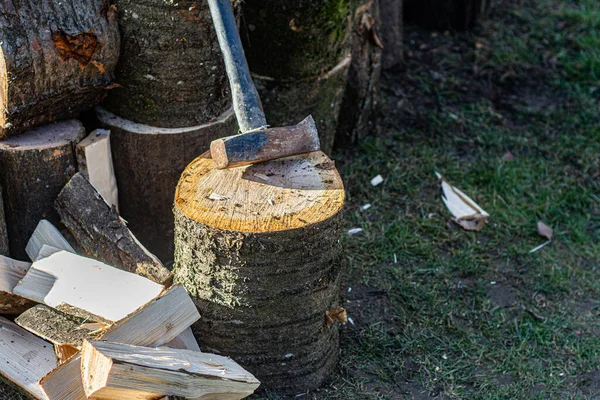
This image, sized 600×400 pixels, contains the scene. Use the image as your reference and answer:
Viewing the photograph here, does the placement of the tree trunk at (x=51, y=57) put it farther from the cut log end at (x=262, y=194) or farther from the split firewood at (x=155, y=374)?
the split firewood at (x=155, y=374)

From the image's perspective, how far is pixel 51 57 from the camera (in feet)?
8.79

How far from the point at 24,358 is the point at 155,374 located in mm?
676

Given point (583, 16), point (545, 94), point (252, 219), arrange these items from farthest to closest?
point (583, 16)
point (545, 94)
point (252, 219)

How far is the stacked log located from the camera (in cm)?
283

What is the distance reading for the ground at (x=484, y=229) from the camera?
9.43 feet

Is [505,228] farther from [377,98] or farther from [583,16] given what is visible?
[583,16]

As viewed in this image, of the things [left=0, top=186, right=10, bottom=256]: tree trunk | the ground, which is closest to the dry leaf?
the ground

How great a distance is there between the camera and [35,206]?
9.55 ft

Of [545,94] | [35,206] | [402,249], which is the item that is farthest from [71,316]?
[545,94]

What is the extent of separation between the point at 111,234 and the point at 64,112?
1.72 feet

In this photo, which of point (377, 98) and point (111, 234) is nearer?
point (111, 234)

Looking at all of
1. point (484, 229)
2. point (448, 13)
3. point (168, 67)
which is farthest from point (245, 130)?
point (448, 13)

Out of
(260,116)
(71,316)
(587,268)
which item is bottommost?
(587,268)

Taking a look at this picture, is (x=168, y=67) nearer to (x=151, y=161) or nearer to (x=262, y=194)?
(x=151, y=161)
